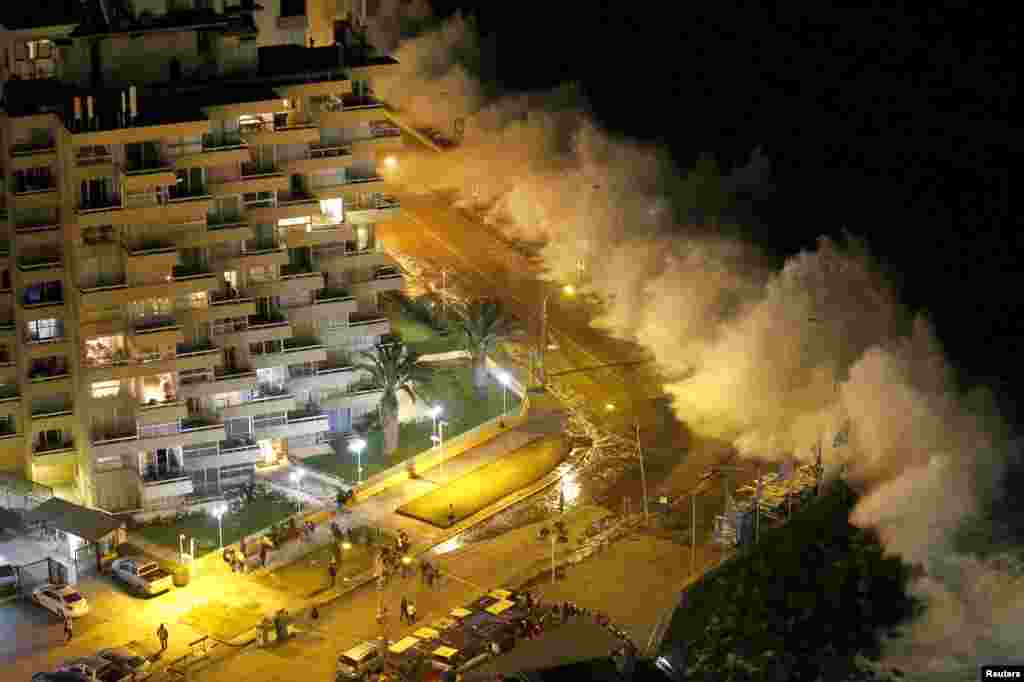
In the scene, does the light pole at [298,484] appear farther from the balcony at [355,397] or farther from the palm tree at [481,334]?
the palm tree at [481,334]

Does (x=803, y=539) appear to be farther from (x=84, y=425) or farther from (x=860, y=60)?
(x=860, y=60)

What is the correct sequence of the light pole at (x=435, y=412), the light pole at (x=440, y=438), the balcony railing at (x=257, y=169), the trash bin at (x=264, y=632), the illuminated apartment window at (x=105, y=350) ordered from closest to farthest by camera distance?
the trash bin at (x=264, y=632), the illuminated apartment window at (x=105, y=350), the balcony railing at (x=257, y=169), the light pole at (x=440, y=438), the light pole at (x=435, y=412)

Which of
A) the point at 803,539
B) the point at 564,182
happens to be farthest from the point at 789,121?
the point at 803,539

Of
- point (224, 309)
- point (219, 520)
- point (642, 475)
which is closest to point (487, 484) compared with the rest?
point (642, 475)

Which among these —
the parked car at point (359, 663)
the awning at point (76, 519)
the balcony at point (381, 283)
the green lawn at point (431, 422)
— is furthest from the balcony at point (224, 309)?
the parked car at point (359, 663)

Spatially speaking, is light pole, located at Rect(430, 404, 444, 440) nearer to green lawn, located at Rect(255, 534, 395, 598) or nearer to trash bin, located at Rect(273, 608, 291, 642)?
green lawn, located at Rect(255, 534, 395, 598)

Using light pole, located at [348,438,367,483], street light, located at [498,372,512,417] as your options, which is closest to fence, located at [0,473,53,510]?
light pole, located at [348,438,367,483]

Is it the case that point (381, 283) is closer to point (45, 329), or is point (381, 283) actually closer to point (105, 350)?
point (105, 350)
